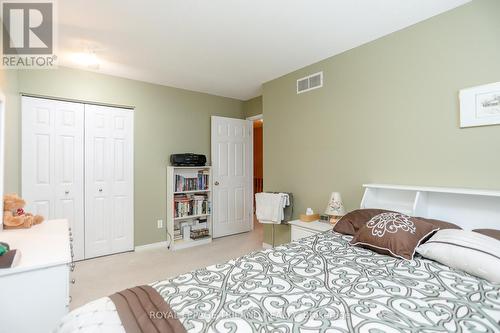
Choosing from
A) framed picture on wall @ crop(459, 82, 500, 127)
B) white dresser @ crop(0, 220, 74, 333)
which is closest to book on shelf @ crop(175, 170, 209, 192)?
white dresser @ crop(0, 220, 74, 333)

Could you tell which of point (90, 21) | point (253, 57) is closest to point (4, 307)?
point (90, 21)

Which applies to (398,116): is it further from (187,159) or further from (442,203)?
(187,159)

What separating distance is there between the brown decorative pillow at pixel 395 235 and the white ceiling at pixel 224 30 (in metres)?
1.69

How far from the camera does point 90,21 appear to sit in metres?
2.16

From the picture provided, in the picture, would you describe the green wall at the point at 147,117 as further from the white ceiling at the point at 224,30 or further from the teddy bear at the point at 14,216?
the teddy bear at the point at 14,216

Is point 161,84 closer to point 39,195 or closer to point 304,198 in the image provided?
point 39,195

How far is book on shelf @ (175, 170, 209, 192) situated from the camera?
3908 mm

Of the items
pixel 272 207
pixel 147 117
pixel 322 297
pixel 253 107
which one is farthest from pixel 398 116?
pixel 147 117

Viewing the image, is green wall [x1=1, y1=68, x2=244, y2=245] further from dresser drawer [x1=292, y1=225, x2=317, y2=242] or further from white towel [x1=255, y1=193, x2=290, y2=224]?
dresser drawer [x1=292, y1=225, x2=317, y2=242]

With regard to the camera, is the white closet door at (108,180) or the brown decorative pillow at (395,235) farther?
the white closet door at (108,180)

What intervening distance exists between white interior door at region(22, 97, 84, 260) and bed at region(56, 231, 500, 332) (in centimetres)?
271

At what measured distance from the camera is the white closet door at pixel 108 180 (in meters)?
3.32

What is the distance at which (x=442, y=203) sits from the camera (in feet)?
6.75

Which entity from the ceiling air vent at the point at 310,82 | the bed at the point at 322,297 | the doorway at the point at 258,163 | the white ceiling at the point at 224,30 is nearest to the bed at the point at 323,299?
the bed at the point at 322,297
